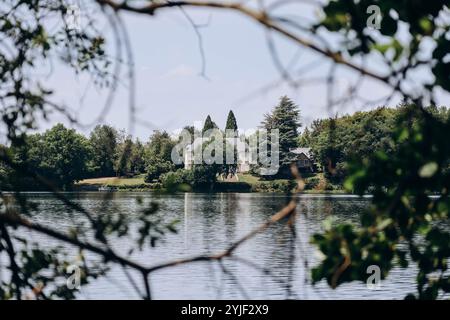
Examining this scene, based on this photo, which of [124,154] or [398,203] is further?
A: [124,154]

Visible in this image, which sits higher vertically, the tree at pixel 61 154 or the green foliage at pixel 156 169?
the green foliage at pixel 156 169

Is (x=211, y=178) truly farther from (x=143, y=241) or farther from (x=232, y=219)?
(x=143, y=241)

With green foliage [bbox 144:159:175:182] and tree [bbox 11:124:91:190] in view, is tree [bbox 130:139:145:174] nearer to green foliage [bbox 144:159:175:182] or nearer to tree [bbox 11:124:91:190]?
tree [bbox 11:124:91:190]

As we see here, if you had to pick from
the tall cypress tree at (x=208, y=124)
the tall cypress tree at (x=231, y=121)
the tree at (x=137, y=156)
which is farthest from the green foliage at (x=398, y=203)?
the tall cypress tree at (x=231, y=121)

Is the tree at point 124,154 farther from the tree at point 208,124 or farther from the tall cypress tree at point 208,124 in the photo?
the tree at point 208,124

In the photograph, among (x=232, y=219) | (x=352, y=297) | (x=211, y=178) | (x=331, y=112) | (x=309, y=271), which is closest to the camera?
(x=331, y=112)

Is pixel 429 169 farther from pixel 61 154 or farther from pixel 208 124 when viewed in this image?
pixel 208 124

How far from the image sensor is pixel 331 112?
277cm


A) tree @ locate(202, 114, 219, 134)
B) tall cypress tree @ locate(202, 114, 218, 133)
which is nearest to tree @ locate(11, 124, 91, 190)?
tall cypress tree @ locate(202, 114, 218, 133)

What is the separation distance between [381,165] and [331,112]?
0.35 meters

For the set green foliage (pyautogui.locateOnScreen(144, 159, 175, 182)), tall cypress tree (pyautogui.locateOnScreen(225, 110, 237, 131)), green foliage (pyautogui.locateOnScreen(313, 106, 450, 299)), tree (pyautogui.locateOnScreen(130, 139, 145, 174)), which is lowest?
green foliage (pyautogui.locateOnScreen(313, 106, 450, 299))

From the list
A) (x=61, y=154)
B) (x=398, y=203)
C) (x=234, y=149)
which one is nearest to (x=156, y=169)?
(x=61, y=154)
